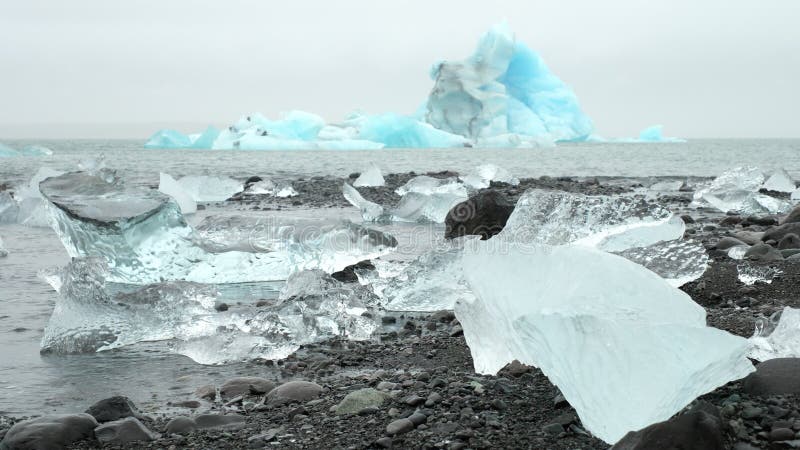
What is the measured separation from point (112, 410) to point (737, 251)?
145 inches

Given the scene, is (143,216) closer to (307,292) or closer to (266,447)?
(307,292)

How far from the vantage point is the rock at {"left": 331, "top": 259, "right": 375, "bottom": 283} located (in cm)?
473

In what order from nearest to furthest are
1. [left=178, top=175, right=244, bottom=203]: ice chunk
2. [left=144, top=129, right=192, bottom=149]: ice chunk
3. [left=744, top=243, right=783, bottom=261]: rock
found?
[left=744, top=243, right=783, bottom=261]: rock
[left=178, top=175, right=244, bottom=203]: ice chunk
[left=144, top=129, right=192, bottom=149]: ice chunk

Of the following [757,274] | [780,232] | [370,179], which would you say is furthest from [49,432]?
[370,179]

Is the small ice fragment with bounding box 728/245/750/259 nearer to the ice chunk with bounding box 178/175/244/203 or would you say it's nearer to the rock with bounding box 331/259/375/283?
the rock with bounding box 331/259/375/283

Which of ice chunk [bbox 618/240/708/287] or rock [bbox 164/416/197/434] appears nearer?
rock [bbox 164/416/197/434]

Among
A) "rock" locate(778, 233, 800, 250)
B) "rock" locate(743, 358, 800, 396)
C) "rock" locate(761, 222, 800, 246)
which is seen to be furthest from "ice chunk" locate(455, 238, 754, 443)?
"rock" locate(761, 222, 800, 246)

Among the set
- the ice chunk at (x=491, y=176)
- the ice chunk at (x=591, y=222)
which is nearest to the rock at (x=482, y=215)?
the ice chunk at (x=591, y=222)

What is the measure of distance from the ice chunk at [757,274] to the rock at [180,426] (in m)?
2.74

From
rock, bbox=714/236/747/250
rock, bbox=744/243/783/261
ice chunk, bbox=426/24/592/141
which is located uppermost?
ice chunk, bbox=426/24/592/141

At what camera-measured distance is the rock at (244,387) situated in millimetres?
2672

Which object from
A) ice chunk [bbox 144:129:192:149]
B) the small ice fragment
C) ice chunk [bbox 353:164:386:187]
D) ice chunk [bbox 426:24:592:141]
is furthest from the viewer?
ice chunk [bbox 144:129:192:149]

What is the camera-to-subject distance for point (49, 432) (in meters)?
2.14

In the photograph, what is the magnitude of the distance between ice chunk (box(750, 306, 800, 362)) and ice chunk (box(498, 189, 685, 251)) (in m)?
1.63
